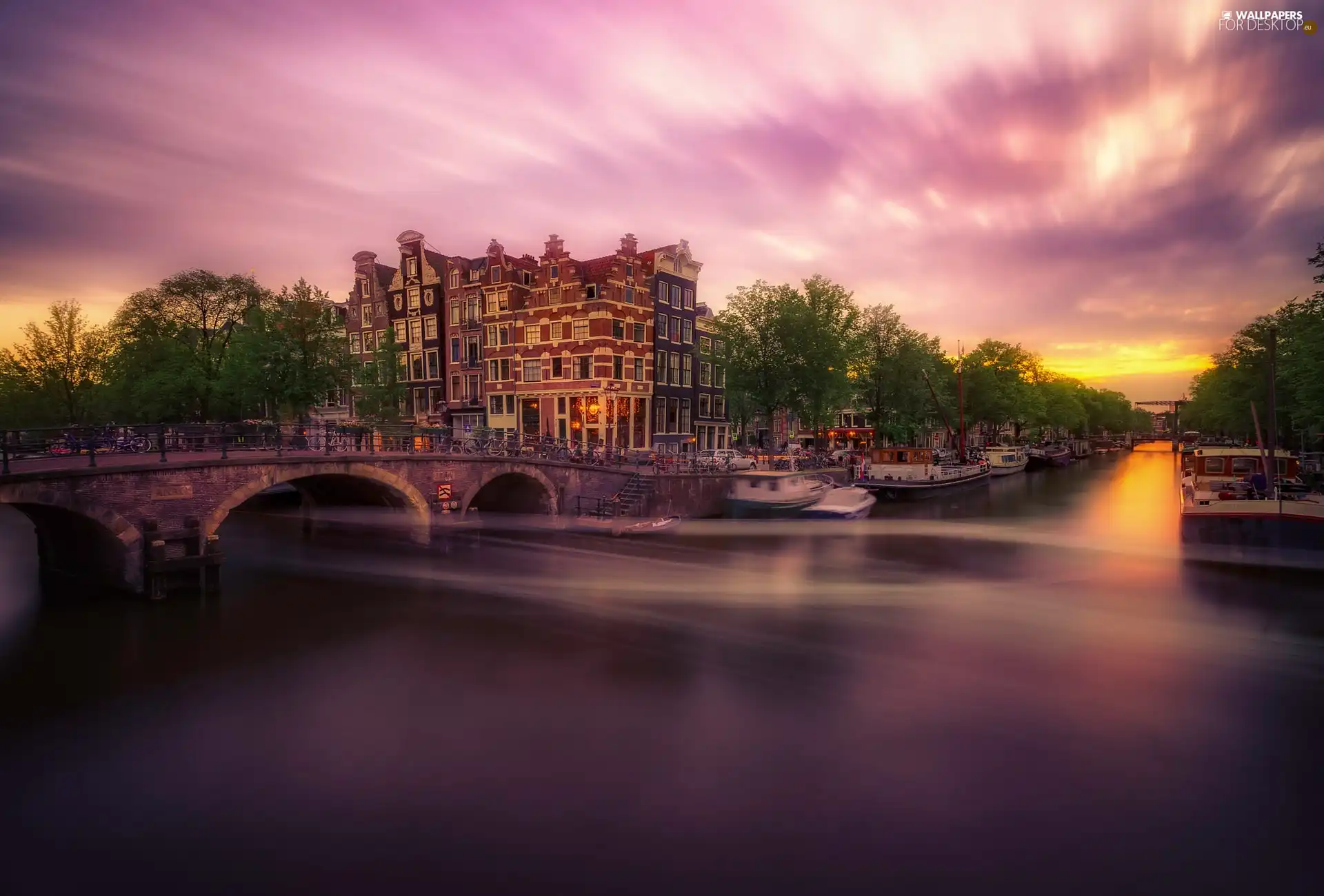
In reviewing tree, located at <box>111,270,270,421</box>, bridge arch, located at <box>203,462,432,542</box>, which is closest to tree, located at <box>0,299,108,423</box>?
tree, located at <box>111,270,270,421</box>

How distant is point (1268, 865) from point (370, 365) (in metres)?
53.2

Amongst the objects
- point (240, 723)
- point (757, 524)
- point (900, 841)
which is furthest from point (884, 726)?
point (757, 524)

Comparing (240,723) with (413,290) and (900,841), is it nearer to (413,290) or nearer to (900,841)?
(900,841)

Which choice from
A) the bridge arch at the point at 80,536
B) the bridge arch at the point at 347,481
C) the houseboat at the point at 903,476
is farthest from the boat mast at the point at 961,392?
the bridge arch at the point at 80,536

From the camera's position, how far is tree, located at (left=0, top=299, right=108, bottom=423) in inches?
2313

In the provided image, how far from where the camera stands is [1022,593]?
2473cm

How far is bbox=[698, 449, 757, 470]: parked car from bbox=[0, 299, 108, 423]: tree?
186 ft

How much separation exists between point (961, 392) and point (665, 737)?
6517 centimetres

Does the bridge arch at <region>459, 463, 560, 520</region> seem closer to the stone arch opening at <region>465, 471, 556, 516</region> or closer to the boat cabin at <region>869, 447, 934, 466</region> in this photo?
the stone arch opening at <region>465, 471, 556, 516</region>

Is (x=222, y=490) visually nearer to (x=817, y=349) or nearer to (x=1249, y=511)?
(x=817, y=349)

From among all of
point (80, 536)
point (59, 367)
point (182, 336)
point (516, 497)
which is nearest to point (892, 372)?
point (516, 497)

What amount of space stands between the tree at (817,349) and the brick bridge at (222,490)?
46.9ft

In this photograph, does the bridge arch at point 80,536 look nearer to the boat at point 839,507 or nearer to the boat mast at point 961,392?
the boat at point 839,507

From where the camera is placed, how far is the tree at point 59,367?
58.8 meters
